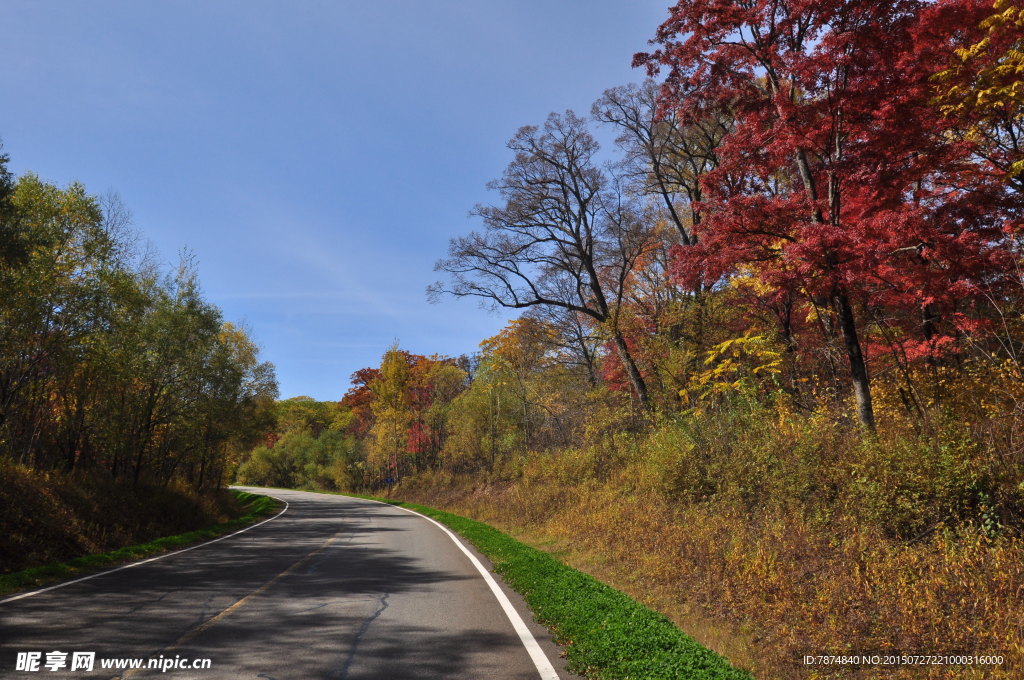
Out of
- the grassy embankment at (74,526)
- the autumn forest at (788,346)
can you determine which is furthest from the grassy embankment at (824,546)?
the grassy embankment at (74,526)

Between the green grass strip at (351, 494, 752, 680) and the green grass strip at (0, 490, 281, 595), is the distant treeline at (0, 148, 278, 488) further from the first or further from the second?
the green grass strip at (351, 494, 752, 680)

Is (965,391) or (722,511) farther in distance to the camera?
(722,511)

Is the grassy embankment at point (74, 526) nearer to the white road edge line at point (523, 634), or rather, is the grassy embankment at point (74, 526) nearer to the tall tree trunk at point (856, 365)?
the white road edge line at point (523, 634)

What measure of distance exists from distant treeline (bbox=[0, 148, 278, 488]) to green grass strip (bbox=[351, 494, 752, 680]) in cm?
1307

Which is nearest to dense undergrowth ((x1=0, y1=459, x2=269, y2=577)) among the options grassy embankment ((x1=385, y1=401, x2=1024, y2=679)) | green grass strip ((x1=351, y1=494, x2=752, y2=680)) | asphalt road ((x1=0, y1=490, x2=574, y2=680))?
asphalt road ((x1=0, y1=490, x2=574, y2=680))

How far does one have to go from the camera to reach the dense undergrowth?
34.9 ft

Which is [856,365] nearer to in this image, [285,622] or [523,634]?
[523,634]

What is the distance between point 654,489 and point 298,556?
8398mm

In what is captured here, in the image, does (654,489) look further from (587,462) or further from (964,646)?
(964,646)

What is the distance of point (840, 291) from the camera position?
8.61 metres

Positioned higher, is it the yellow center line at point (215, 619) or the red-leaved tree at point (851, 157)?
the red-leaved tree at point (851, 157)

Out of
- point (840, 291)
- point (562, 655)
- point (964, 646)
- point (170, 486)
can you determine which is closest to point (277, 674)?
point (562, 655)

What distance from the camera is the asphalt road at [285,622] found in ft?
15.8

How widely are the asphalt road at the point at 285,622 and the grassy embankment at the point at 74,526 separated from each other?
1.46 metres
